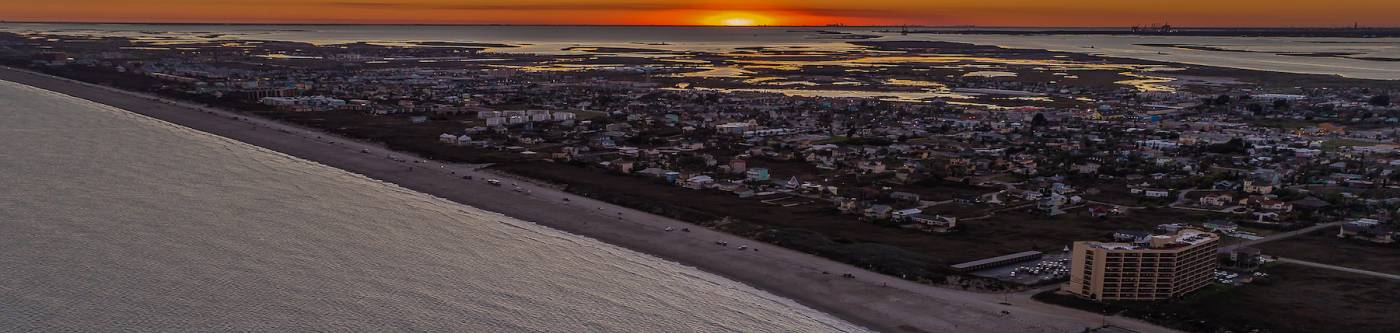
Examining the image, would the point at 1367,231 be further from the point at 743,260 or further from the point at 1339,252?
the point at 743,260

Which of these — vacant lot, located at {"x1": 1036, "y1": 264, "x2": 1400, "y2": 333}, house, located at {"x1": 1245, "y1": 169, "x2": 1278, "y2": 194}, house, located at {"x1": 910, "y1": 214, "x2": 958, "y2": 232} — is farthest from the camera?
house, located at {"x1": 1245, "y1": 169, "x2": 1278, "y2": 194}

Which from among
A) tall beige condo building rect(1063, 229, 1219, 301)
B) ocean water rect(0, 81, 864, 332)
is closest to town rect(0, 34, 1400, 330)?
tall beige condo building rect(1063, 229, 1219, 301)

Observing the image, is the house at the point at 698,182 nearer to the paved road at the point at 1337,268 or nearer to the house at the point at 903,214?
the house at the point at 903,214

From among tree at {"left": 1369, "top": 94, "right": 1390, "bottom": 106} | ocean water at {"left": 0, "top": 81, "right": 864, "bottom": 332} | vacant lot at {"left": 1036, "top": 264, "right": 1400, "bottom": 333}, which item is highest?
tree at {"left": 1369, "top": 94, "right": 1390, "bottom": 106}

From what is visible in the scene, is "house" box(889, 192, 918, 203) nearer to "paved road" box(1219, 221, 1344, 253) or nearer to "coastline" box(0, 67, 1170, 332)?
"coastline" box(0, 67, 1170, 332)

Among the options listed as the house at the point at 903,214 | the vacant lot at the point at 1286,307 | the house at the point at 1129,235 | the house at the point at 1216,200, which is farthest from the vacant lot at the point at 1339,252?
the house at the point at 903,214

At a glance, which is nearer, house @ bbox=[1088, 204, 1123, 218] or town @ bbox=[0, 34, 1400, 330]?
town @ bbox=[0, 34, 1400, 330]

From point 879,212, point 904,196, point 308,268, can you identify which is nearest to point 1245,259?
point 879,212
